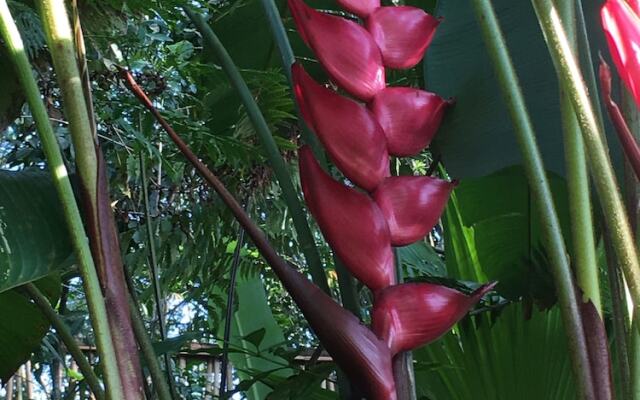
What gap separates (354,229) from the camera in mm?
404

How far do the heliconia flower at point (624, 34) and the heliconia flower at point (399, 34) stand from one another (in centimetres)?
23

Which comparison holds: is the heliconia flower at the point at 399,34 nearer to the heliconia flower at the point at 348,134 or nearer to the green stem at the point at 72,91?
the heliconia flower at the point at 348,134

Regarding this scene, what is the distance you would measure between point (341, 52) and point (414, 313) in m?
0.17

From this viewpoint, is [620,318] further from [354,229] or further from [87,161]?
[87,161]

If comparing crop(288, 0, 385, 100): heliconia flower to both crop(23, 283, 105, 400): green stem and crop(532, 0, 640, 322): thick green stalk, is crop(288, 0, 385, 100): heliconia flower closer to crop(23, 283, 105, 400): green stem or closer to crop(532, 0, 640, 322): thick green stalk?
crop(532, 0, 640, 322): thick green stalk

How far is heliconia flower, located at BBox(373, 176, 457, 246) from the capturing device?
1.37 feet

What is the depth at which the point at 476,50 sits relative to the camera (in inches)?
26.5

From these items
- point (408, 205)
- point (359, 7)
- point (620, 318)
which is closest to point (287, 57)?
point (359, 7)

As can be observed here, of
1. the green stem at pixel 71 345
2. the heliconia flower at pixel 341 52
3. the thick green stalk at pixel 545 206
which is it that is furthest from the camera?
the green stem at pixel 71 345

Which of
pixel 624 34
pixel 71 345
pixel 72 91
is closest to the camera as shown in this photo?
pixel 624 34

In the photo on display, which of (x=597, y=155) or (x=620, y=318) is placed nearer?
(x=597, y=155)

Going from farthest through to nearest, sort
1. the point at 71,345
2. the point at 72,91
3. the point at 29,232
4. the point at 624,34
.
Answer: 1. the point at 71,345
2. the point at 29,232
3. the point at 72,91
4. the point at 624,34

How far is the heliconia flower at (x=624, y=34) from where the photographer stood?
25 centimetres

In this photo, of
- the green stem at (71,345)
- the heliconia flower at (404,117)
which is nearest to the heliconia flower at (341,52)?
the heliconia flower at (404,117)
